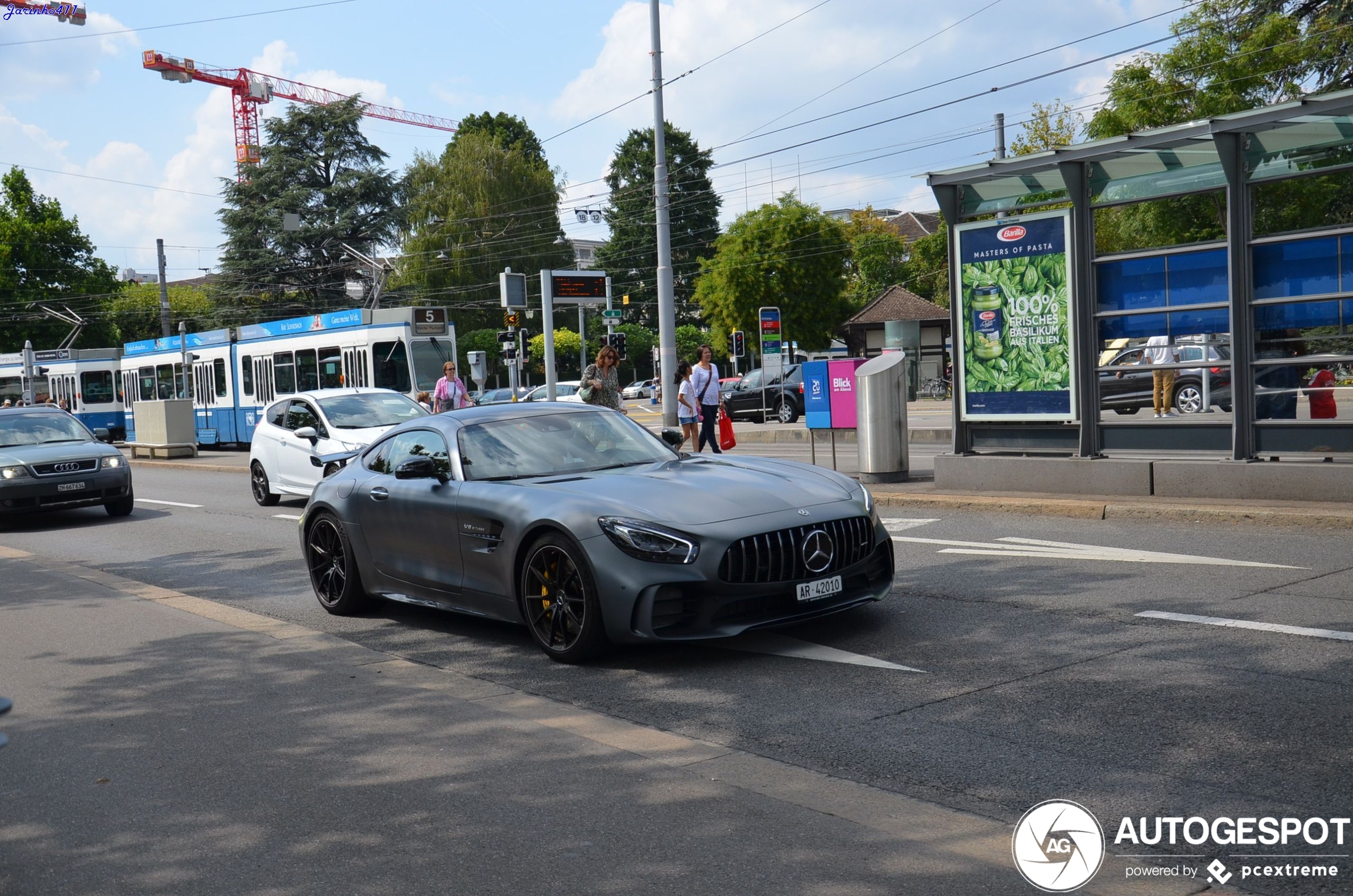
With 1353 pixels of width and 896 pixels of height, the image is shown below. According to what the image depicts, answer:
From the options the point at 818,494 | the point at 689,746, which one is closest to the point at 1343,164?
the point at 818,494

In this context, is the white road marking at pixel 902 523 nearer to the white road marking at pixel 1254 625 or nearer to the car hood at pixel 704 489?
the car hood at pixel 704 489

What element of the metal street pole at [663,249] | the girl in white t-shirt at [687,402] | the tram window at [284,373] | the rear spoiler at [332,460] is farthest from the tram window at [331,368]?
the rear spoiler at [332,460]

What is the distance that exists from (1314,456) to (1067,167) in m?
3.42

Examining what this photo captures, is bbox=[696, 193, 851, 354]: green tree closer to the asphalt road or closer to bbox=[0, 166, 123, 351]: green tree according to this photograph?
bbox=[0, 166, 123, 351]: green tree

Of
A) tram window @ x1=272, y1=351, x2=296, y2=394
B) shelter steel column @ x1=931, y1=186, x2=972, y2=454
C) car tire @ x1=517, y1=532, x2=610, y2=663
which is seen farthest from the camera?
tram window @ x1=272, y1=351, x2=296, y2=394

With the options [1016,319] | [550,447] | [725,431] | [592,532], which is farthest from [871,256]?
[592,532]

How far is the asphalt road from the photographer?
4.52 meters

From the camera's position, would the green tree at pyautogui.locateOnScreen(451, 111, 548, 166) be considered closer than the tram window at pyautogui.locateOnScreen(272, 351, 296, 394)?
No

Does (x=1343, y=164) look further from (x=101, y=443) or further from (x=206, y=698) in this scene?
(x=101, y=443)

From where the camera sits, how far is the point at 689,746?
5.21 m

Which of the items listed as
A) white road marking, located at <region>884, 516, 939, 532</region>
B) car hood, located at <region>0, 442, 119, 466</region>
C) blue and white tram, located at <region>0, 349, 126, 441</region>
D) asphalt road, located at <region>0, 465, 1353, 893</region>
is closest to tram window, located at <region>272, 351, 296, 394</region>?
blue and white tram, located at <region>0, 349, 126, 441</region>

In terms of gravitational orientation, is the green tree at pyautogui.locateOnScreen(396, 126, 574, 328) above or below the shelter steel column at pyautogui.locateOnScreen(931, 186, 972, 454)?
above

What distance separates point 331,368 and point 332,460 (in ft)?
58.0

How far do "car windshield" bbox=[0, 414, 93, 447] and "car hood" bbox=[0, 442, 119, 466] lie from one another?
167 mm
